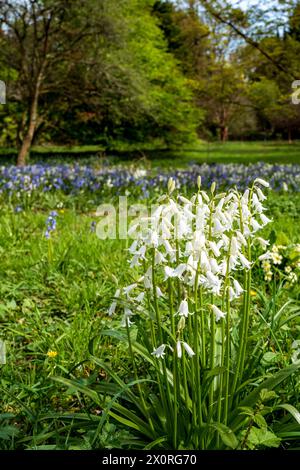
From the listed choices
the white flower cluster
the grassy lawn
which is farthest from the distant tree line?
the white flower cluster

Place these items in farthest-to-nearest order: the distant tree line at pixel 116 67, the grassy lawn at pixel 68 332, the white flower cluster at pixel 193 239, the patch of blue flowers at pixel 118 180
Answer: the distant tree line at pixel 116 67 < the patch of blue flowers at pixel 118 180 < the grassy lawn at pixel 68 332 < the white flower cluster at pixel 193 239

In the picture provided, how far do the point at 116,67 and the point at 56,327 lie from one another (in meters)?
9.80

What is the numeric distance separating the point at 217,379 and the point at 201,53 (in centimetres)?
2677

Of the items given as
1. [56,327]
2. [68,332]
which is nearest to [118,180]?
[56,327]

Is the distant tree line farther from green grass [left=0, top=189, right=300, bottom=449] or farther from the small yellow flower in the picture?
the small yellow flower

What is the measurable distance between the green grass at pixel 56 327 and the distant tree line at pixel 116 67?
393 centimetres

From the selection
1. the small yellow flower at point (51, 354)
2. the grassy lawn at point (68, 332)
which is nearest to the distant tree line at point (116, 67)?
the grassy lawn at point (68, 332)

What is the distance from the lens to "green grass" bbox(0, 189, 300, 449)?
188 centimetres

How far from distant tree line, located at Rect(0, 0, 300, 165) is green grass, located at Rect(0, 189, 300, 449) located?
3.93 metres

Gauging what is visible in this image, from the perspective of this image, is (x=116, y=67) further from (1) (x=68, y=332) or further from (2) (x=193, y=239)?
(2) (x=193, y=239)

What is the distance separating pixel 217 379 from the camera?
185 centimetres

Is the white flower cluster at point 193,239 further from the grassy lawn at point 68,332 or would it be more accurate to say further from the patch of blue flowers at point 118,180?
the patch of blue flowers at point 118,180

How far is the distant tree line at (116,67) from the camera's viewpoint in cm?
839

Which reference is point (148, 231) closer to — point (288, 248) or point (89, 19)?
point (288, 248)
